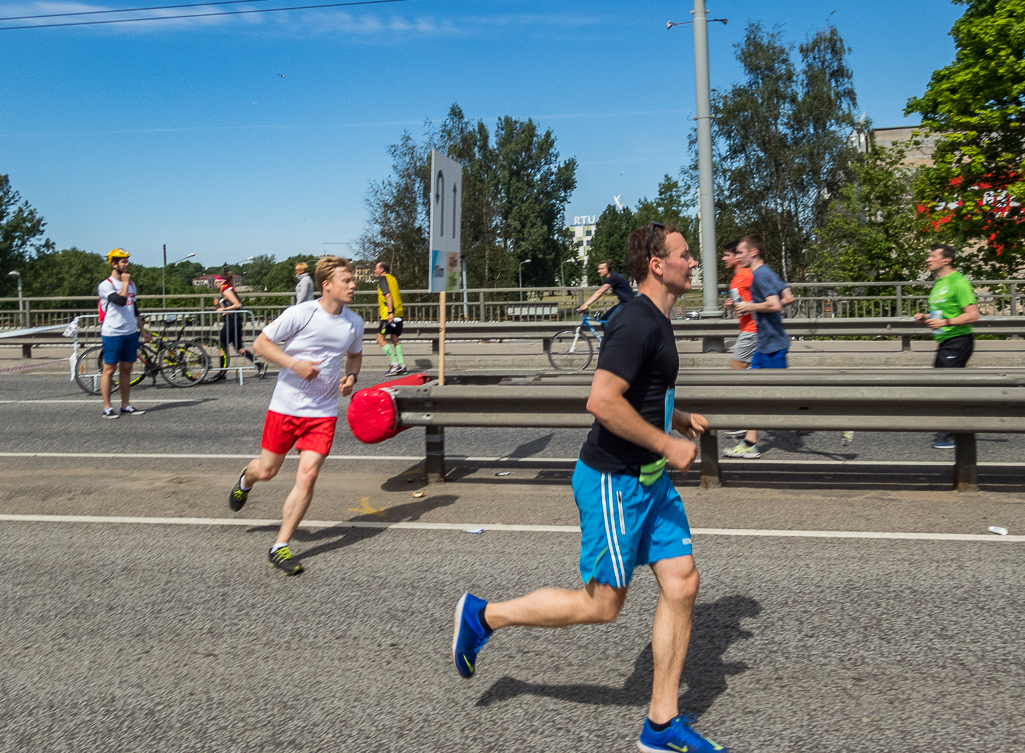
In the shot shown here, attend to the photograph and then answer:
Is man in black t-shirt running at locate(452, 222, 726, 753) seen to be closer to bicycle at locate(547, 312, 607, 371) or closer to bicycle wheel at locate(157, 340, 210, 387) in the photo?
bicycle at locate(547, 312, 607, 371)

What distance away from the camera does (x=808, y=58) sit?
44.0m

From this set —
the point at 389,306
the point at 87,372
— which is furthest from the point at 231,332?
the point at 389,306

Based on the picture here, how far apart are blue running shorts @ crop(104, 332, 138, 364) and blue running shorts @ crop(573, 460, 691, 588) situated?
31.0ft

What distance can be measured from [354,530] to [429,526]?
0.50 metres

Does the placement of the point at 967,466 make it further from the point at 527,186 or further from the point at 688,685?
the point at 527,186

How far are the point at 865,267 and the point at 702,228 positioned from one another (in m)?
17.1

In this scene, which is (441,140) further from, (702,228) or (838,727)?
(838,727)

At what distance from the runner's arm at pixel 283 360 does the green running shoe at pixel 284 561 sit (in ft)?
3.30

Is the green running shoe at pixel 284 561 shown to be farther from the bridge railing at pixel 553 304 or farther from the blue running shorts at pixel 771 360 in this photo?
the bridge railing at pixel 553 304

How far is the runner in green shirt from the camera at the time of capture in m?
8.44

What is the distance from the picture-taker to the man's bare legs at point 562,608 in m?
3.24

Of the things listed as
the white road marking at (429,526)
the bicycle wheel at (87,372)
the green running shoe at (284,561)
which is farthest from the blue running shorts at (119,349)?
the green running shoe at (284,561)

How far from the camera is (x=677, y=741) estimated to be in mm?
2980

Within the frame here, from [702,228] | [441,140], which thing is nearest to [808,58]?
[441,140]
